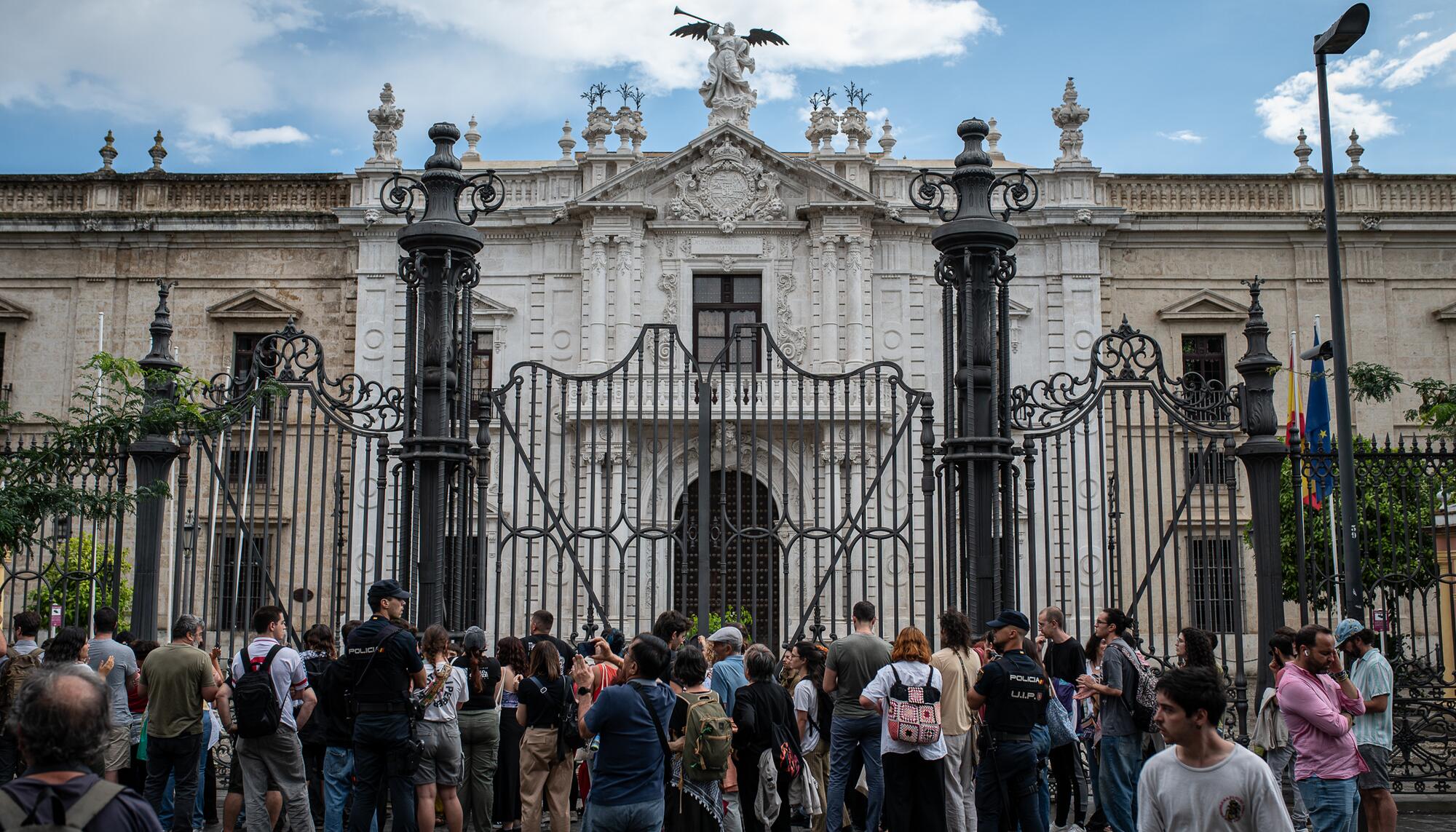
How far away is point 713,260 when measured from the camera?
23.4m

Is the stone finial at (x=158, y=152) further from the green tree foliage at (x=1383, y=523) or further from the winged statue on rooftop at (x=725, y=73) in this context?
the green tree foliage at (x=1383, y=523)

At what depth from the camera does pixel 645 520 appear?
20.4 meters

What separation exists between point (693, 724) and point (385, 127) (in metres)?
19.8

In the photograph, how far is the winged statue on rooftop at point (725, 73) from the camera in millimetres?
23453

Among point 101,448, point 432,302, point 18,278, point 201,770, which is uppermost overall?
point 18,278

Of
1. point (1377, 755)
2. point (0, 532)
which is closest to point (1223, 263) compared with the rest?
point (1377, 755)

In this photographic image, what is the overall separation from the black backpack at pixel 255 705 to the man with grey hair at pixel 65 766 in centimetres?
432

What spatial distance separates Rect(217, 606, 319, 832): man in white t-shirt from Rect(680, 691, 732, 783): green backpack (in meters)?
2.77

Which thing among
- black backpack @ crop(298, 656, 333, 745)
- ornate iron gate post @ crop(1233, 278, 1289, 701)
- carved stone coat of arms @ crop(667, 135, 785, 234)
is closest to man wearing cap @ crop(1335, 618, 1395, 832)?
ornate iron gate post @ crop(1233, 278, 1289, 701)

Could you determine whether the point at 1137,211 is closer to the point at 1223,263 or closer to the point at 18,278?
the point at 1223,263

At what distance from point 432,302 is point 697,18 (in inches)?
660

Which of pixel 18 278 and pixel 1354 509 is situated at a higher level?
pixel 18 278

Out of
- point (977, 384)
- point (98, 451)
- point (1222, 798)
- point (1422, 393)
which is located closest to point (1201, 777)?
point (1222, 798)

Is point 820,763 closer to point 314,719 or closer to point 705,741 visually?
point 705,741
